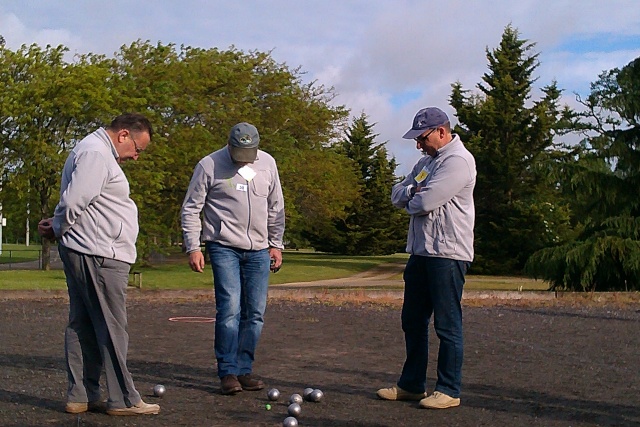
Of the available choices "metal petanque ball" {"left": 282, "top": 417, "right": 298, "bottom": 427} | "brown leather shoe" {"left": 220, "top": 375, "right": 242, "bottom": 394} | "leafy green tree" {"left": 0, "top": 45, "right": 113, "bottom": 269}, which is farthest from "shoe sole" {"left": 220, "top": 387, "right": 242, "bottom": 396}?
"leafy green tree" {"left": 0, "top": 45, "right": 113, "bottom": 269}

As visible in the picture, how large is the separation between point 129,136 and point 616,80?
19063mm

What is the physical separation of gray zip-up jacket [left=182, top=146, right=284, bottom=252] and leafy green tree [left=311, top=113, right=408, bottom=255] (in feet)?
188

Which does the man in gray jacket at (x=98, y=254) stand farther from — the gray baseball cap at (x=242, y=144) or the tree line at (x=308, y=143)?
the tree line at (x=308, y=143)

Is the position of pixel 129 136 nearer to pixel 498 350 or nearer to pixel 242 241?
pixel 242 241

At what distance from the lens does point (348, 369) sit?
7.45 metres

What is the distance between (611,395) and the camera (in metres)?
6.21

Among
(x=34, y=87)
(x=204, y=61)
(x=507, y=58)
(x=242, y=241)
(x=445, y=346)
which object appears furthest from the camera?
(x=507, y=58)

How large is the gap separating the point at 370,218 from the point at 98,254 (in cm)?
6059

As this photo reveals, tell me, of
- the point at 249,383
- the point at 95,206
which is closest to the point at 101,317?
the point at 95,206

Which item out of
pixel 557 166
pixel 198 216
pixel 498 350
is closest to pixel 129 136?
pixel 198 216

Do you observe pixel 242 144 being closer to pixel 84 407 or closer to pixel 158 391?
pixel 158 391

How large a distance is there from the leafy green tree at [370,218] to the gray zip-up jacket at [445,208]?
5784 cm

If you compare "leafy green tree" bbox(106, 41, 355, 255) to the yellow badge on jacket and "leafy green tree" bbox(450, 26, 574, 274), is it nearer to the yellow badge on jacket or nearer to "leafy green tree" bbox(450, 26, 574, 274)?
"leafy green tree" bbox(450, 26, 574, 274)

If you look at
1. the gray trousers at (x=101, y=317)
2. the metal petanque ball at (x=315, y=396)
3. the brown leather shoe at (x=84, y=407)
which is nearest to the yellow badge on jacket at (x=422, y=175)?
the metal petanque ball at (x=315, y=396)
